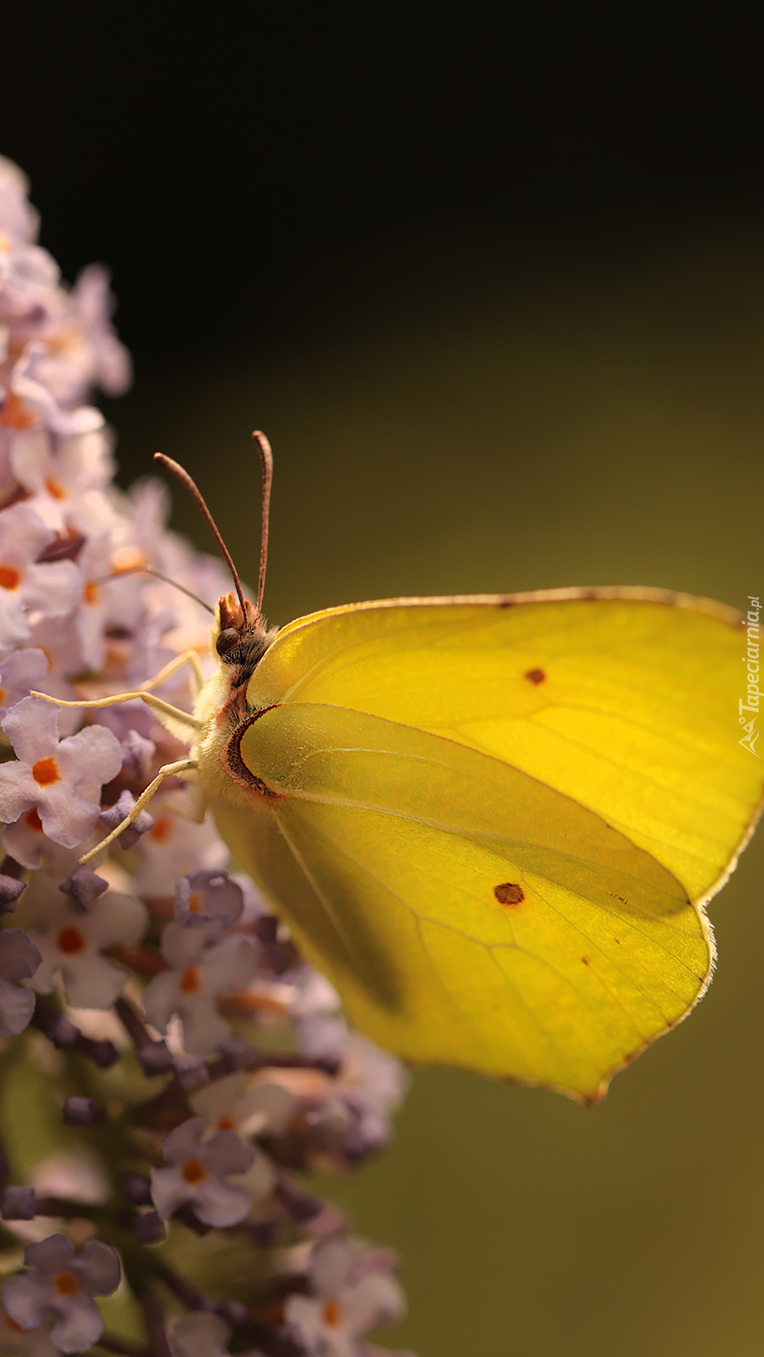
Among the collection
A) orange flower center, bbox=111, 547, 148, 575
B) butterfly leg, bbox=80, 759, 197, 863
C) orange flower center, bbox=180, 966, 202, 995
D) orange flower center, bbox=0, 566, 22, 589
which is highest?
orange flower center, bbox=0, 566, 22, 589

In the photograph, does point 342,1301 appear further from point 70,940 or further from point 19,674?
point 19,674

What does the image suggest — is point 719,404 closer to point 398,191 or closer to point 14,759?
point 398,191

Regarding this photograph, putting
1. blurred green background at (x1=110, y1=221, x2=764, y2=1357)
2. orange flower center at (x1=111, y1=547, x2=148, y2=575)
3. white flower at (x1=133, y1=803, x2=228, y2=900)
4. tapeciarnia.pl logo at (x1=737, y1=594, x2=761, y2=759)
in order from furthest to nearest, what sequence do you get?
blurred green background at (x1=110, y1=221, x2=764, y2=1357) < orange flower center at (x1=111, y1=547, x2=148, y2=575) < white flower at (x1=133, y1=803, x2=228, y2=900) < tapeciarnia.pl logo at (x1=737, y1=594, x2=761, y2=759)

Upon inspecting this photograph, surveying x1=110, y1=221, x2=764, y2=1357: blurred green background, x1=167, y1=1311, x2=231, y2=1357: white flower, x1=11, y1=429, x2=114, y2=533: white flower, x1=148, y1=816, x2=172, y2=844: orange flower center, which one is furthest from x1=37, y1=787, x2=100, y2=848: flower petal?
x1=110, y1=221, x2=764, y2=1357: blurred green background

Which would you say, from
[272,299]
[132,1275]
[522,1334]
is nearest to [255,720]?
[132,1275]

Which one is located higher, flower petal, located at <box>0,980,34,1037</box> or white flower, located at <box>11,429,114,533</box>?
white flower, located at <box>11,429,114,533</box>

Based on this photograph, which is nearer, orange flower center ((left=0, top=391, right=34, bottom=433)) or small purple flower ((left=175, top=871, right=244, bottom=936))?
small purple flower ((left=175, top=871, right=244, bottom=936))

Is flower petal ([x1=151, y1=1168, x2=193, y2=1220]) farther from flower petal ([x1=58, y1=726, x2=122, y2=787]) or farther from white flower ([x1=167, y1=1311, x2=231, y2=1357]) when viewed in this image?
flower petal ([x1=58, y1=726, x2=122, y2=787])
